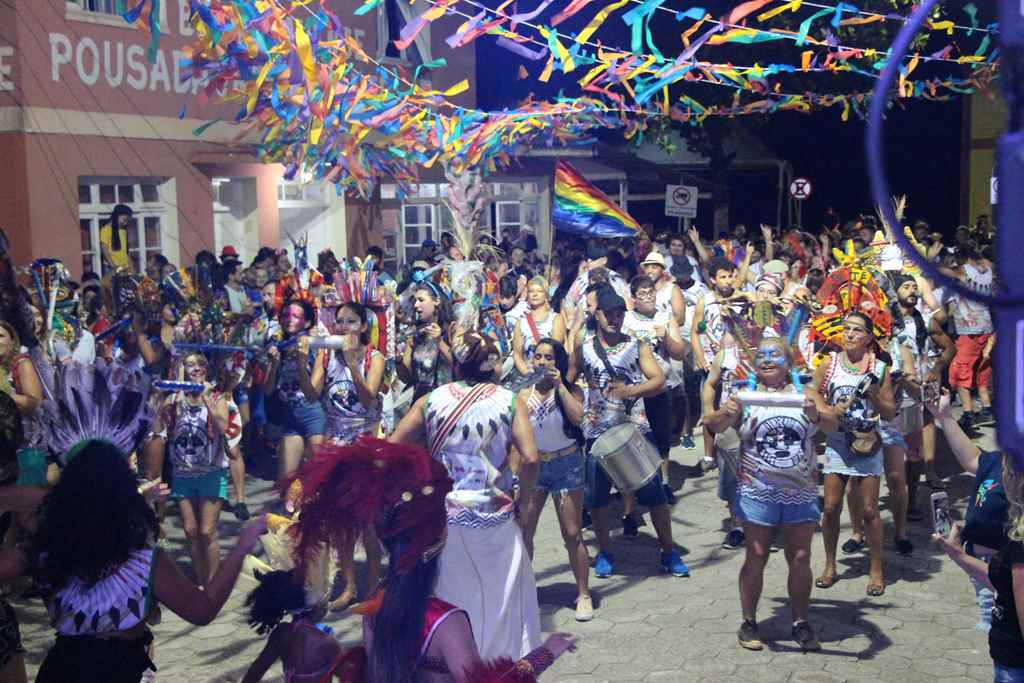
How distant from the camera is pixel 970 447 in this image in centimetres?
470

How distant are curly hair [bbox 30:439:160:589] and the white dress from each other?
67.9 inches

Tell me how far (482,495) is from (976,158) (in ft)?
91.7

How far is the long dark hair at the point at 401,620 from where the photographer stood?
310 centimetres

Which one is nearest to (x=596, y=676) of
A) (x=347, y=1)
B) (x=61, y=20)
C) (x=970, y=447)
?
(x=970, y=447)

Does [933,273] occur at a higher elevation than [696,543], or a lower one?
higher

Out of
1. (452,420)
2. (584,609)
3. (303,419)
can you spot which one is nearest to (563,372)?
(584,609)

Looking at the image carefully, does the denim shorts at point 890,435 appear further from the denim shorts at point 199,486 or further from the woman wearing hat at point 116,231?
the woman wearing hat at point 116,231

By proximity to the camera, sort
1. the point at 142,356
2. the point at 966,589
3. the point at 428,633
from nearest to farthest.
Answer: the point at 428,633 → the point at 966,589 → the point at 142,356

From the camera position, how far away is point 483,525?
5.14 meters

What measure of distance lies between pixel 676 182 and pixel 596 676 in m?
25.7

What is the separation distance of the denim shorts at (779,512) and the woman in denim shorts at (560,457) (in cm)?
108

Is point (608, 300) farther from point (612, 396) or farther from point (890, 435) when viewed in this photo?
point (890, 435)

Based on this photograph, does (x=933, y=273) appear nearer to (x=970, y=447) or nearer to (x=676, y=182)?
(x=970, y=447)

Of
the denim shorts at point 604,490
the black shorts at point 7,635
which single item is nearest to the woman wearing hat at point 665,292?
the denim shorts at point 604,490
